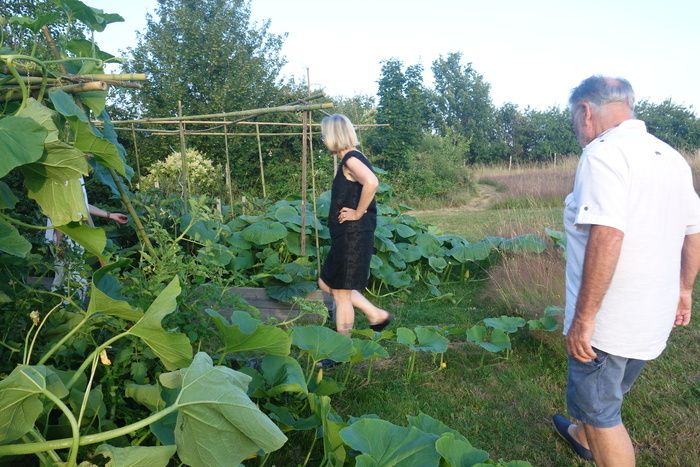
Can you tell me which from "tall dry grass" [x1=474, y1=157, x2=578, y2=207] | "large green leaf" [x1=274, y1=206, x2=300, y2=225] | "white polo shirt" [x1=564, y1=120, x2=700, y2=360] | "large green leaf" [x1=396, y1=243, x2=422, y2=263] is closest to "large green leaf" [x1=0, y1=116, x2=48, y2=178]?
"white polo shirt" [x1=564, y1=120, x2=700, y2=360]

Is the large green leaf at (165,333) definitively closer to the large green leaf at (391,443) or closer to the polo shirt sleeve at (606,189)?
the large green leaf at (391,443)

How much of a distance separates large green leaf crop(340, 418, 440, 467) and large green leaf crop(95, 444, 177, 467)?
607mm

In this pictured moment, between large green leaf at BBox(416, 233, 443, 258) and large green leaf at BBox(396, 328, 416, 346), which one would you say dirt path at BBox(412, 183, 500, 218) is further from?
large green leaf at BBox(396, 328, 416, 346)

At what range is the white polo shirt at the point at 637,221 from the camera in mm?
1883

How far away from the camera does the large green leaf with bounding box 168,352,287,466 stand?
45.6 inches

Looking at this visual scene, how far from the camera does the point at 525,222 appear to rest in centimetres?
637

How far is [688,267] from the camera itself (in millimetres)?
2219

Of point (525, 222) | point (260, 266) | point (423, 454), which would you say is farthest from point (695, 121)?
point (423, 454)

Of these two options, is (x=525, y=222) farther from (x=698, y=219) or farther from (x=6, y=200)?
(x=6, y=200)

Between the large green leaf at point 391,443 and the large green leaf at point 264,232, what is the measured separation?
3261 mm

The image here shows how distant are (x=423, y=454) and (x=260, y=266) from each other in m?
3.51

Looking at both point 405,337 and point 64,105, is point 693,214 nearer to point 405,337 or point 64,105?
point 405,337

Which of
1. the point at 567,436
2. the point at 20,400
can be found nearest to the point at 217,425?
the point at 20,400

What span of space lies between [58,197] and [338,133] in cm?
242
